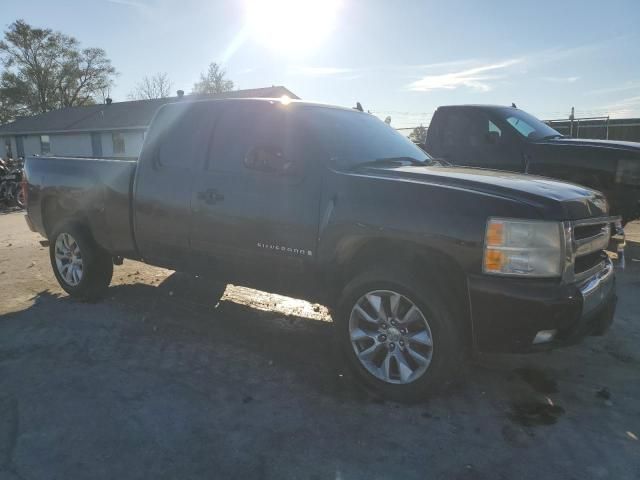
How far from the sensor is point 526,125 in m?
7.32

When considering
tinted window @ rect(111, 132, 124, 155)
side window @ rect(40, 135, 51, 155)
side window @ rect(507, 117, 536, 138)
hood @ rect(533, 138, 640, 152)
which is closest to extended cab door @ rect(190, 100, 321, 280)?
side window @ rect(507, 117, 536, 138)

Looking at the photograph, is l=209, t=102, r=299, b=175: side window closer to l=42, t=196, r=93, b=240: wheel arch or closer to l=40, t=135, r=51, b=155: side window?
l=42, t=196, r=93, b=240: wheel arch

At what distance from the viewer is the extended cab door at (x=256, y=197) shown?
3635mm

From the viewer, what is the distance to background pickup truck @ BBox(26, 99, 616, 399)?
2922 mm

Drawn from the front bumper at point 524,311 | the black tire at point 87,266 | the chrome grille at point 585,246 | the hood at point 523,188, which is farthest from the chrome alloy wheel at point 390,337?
the black tire at point 87,266

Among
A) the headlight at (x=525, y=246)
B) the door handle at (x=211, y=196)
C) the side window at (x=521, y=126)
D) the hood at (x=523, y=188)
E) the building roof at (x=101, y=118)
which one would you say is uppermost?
the building roof at (x=101, y=118)

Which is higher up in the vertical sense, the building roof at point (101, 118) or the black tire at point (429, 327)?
the building roof at point (101, 118)

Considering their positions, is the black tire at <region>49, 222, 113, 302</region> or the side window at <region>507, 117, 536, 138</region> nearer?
the black tire at <region>49, 222, 113, 302</region>

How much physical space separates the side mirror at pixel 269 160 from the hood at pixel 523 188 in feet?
1.89

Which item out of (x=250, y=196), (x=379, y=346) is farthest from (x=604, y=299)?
(x=250, y=196)

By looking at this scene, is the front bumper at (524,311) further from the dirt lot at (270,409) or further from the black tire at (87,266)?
the black tire at (87,266)

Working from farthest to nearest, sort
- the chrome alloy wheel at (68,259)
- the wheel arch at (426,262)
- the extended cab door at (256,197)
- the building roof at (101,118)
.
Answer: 1. the building roof at (101,118)
2. the chrome alloy wheel at (68,259)
3. the extended cab door at (256,197)
4. the wheel arch at (426,262)

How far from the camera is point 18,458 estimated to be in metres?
2.67

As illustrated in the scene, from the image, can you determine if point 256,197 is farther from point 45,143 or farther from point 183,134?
point 45,143
